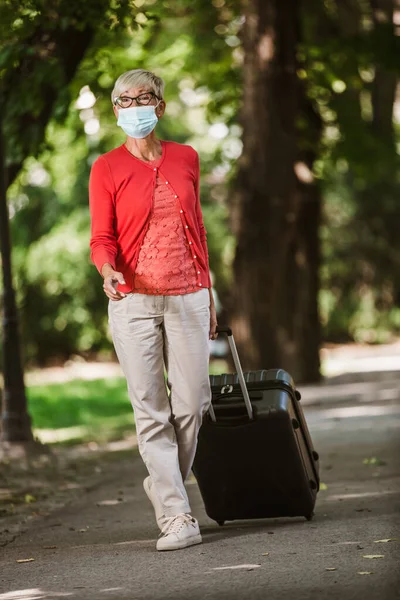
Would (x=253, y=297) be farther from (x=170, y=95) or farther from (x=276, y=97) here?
(x=170, y=95)

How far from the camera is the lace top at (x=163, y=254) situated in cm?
646

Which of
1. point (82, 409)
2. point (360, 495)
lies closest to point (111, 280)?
point (360, 495)

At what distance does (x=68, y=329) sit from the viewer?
30.3 m

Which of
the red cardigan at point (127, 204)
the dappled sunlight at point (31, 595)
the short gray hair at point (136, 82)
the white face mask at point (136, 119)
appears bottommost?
the dappled sunlight at point (31, 595)

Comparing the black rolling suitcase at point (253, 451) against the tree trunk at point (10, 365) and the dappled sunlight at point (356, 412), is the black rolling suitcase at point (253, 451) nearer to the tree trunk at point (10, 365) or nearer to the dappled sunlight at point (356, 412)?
the tree trunk at point (10, 365)

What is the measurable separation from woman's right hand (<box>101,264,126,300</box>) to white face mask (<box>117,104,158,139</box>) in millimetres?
682

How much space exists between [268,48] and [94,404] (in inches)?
208

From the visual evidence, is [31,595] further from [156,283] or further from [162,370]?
[156,283]

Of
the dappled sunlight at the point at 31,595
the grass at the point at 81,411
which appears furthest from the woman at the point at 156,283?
the grass at the point at 81,411

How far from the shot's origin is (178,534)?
254 inches

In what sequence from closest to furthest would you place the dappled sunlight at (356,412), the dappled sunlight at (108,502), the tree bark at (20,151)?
1. the dappled sunlight at (108,502)
2. the tree bark at (20,151)
3. the dappled sunlight at (356,412)

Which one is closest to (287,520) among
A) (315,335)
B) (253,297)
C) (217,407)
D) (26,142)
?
(217,407)

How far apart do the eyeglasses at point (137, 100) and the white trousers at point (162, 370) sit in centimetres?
88

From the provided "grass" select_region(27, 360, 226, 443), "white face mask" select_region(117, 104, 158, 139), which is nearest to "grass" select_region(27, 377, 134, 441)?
"grass" select_region(27, 360, 226, 443)
